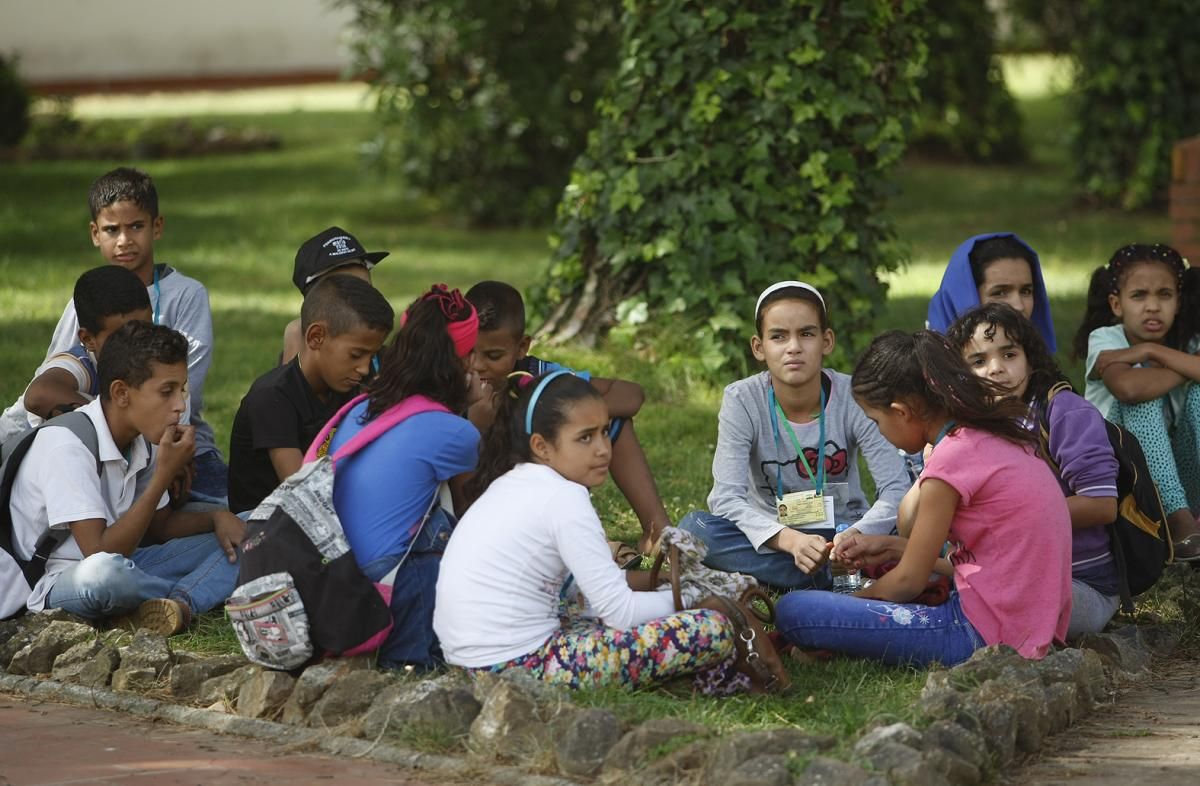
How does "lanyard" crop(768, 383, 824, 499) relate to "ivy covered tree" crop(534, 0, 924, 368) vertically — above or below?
below

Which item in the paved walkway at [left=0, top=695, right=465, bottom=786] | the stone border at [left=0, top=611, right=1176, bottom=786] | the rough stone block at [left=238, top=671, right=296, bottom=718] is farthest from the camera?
the rough stone block at [left=238, top=671, right=296, bottom=718]

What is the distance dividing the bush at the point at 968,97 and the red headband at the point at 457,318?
11869 millimetres

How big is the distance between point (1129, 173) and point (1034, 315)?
834 cm

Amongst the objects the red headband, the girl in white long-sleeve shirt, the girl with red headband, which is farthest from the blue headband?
the red headband

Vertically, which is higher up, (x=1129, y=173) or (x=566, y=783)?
(x=1129, y=173)

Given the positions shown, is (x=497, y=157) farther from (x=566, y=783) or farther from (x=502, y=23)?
(x=566, y=783)

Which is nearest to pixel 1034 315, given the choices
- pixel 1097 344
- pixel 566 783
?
pixel 1097 344

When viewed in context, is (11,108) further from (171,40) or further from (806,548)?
(806,548)

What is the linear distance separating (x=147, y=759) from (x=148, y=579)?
1083 millimetres

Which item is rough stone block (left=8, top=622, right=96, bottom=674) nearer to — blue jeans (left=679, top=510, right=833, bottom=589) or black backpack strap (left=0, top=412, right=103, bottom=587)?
black backpack strap (left=0, top=412, right=103, bottom=587)

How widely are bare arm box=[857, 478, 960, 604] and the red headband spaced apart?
1350mm

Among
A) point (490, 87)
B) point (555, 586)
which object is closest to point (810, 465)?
point (555, 586)

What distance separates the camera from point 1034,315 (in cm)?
569

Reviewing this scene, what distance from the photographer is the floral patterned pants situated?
400cm
